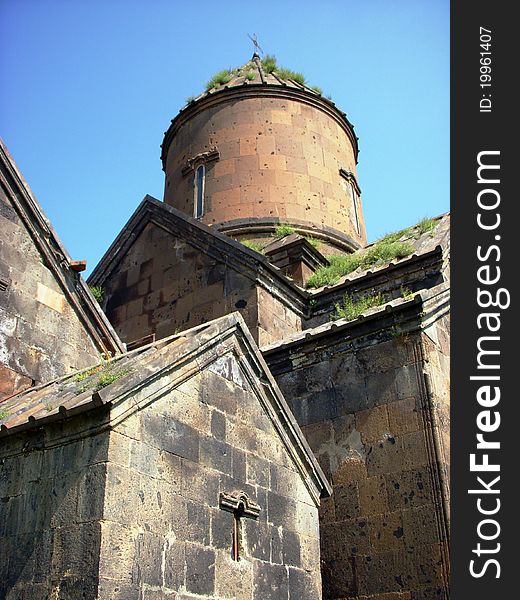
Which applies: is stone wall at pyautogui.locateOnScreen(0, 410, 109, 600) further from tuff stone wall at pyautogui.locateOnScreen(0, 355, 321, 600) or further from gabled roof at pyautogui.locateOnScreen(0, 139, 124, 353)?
gabled roof at pyautogui.locateOnScreen(0, 139, 124, 353)

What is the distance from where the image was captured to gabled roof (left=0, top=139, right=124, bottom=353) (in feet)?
21.5

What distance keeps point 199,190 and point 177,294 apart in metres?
3.51

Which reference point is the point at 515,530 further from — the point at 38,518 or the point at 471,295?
the point at 38,518

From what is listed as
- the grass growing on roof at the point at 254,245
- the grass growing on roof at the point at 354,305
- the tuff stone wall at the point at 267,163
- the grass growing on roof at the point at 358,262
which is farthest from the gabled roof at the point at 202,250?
the tuff stone wall at the point at 267,163

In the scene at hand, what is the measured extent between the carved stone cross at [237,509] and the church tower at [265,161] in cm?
679

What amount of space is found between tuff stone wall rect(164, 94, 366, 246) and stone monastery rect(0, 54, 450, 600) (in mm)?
55

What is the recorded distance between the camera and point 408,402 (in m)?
6.12

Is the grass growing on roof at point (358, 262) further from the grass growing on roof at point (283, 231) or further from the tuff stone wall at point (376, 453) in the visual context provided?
the tuff stone wall at point (376, 453)

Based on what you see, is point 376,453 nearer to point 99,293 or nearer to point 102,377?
point 102,377

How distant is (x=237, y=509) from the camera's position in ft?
14.3

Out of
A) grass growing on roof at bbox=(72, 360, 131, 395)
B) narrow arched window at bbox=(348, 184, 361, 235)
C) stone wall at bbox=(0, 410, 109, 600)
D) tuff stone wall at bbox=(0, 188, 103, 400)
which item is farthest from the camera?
narrow arched window at bbox=(348, 184, 361, 235)

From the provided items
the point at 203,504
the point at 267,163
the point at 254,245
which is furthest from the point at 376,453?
the point at 267,163

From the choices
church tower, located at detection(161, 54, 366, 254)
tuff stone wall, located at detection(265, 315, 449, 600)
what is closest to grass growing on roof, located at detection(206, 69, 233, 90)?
church tower, located at detection(161, 54, 366, 254)

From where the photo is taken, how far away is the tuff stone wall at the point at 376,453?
5.59 meters
